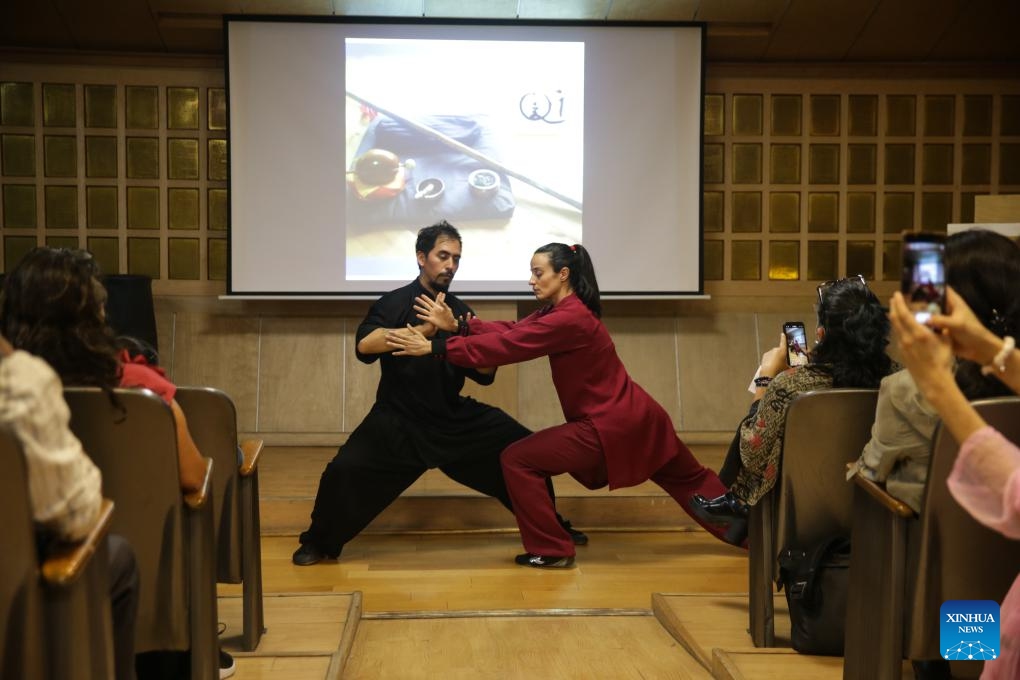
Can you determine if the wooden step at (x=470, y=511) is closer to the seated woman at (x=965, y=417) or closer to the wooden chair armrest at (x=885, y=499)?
the wooden chair armrest at (x=885, y=499)

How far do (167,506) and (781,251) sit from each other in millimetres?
4837

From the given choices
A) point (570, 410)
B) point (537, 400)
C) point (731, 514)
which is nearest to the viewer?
point (731, 514)

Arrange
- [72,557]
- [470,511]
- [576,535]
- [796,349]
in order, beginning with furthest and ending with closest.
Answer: [470,511]
[576,535]
[796,349]
[72,557]

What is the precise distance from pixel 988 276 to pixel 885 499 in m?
0.46

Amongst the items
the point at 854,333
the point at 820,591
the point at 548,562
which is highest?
the point at 854,333

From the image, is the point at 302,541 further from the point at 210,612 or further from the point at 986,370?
the point at 986,370

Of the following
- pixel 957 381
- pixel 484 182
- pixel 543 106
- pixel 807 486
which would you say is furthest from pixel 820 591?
pixel 543 106

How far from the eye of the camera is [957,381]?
188cm

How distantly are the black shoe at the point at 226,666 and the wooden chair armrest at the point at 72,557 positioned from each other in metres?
1.08

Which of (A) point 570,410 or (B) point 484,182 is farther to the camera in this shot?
(B) point 484,182

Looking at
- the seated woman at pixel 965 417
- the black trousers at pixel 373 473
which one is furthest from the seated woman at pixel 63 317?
the black trousers at pixel 373 473

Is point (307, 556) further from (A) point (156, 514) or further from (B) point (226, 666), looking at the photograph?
(A) point (156, 514)

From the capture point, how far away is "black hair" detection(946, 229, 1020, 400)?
176 cm

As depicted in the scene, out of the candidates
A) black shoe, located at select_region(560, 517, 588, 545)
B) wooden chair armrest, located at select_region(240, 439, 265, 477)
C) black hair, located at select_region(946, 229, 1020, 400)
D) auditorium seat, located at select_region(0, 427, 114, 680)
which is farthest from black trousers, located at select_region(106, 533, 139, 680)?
black shoe, located at select_region(560, 517, 588, 545)
